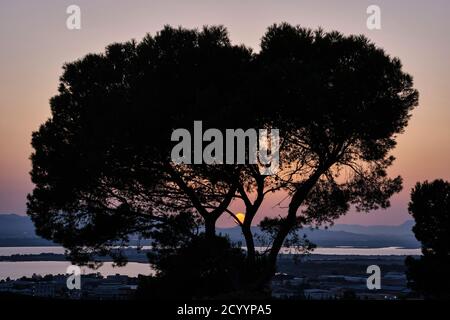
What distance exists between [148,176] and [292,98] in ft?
15.1

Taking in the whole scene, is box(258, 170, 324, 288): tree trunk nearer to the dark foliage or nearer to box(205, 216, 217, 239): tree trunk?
box(205, 216, 217, 239): tree trunk

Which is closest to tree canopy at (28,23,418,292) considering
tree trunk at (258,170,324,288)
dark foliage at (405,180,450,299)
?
tree trunk at (258,170,324,288)

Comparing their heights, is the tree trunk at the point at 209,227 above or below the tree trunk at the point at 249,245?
above

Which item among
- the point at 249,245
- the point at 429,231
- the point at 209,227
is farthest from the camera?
the point at 429,231

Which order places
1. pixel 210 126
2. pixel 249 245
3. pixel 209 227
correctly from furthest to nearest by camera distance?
pixel 209 227
pixel 249 245
pixel 210 126

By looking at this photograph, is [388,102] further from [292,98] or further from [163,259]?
[163,259]

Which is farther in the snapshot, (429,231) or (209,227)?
(429,231)

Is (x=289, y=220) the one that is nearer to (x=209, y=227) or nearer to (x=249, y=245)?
(x=249, y=245)

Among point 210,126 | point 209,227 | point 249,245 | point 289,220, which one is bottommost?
Answer: point 249,245

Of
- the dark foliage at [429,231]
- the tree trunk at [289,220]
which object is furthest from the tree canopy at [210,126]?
the dark foliage at [429,231]

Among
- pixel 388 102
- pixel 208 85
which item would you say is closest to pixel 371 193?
pixel 388 102

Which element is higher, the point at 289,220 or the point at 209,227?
the point at 289,220

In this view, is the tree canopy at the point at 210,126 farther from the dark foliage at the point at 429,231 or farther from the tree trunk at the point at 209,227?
the dark foliage at the point at 429,231

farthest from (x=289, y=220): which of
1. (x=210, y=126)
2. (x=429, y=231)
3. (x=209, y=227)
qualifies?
(x=429, y=231)
